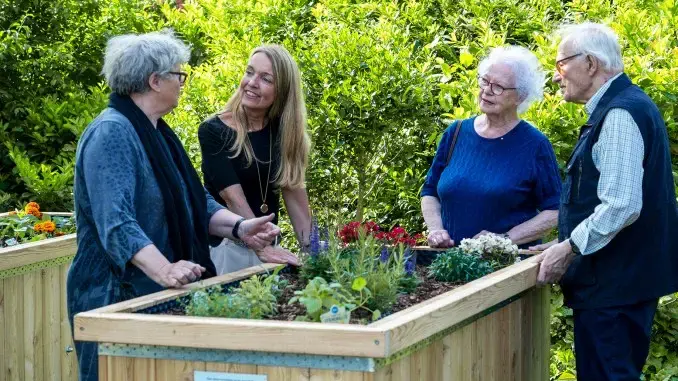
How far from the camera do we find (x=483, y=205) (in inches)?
204

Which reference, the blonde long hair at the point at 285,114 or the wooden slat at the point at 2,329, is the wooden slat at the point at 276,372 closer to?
the blonde long hair at the point at 285,114

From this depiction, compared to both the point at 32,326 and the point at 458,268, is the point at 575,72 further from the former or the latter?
the point at 32,326

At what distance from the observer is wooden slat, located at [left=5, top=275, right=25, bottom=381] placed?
540 centimetres

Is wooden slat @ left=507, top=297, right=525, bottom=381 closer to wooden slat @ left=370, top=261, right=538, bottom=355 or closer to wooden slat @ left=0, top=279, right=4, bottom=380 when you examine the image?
wooden slat @ left=370, top=261, right=538, bottom=355

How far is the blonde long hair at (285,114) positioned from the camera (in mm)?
5199

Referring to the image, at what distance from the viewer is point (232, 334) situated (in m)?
3.42

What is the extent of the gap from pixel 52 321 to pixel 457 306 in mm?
2624

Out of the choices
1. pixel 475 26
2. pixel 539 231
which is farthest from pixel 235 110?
pixel 475 26

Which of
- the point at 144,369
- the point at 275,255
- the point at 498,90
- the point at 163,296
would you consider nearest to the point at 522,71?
the point at 498,90

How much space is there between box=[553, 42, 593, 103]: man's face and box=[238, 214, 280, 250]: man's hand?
1349 mm

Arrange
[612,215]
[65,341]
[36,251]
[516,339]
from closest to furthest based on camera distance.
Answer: [612,215] < [516,339] < [36,251] < [65,341]

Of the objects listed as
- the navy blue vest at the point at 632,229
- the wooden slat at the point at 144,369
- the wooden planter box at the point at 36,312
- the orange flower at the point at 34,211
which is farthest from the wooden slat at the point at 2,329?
the navy blue vest at the point at 632,229

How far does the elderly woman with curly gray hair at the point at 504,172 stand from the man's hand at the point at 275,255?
2.47 feet

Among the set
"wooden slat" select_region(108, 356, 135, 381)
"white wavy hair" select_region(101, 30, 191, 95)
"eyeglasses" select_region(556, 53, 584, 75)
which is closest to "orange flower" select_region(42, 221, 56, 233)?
"white wavy hair" select_region(101, 30, 191, 95)
